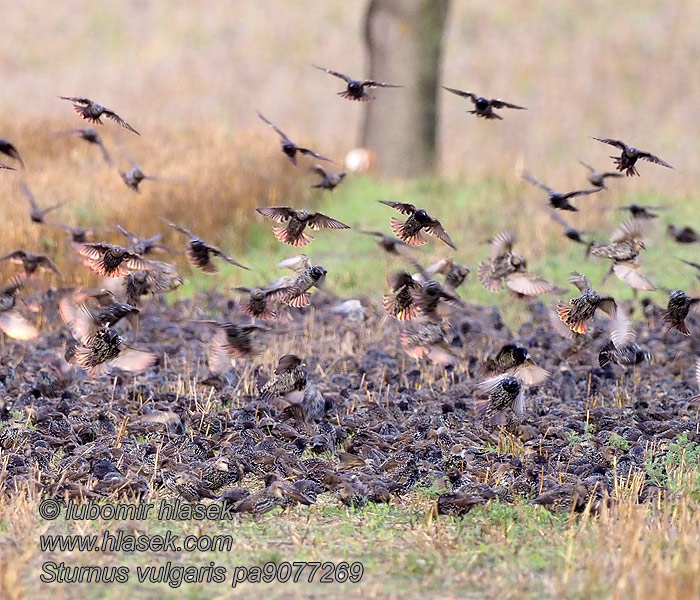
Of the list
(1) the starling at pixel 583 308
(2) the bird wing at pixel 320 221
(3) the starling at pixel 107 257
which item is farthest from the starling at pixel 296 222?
(1) the starling at pixel 583 308

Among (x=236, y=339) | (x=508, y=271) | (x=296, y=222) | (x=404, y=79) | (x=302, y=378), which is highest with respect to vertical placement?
(x=296, y=222)

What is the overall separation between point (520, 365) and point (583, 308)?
1.77 feet

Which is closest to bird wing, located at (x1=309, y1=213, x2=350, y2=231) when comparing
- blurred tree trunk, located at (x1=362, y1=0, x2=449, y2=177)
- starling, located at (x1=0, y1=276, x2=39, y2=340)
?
starling, located at (x1=0, y1=276, x2=39, y2=340)

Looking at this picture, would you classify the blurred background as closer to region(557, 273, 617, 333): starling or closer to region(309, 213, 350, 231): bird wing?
region(309, 213, 350, 231): bird wing

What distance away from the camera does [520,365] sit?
6652mm

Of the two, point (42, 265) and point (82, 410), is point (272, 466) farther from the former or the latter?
point (42, 265)

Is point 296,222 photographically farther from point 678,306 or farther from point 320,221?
point 678,306

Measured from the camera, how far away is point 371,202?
15.6 metres

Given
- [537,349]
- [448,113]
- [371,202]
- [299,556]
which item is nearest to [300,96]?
[448,113]

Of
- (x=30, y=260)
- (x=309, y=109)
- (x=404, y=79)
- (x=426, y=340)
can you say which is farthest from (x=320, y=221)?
(x=309, y=109)

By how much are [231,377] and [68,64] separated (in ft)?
79.8

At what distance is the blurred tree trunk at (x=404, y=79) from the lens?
54.3 ft

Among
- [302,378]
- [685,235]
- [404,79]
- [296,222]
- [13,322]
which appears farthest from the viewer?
[404,79]

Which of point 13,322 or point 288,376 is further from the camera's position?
point 13,322
